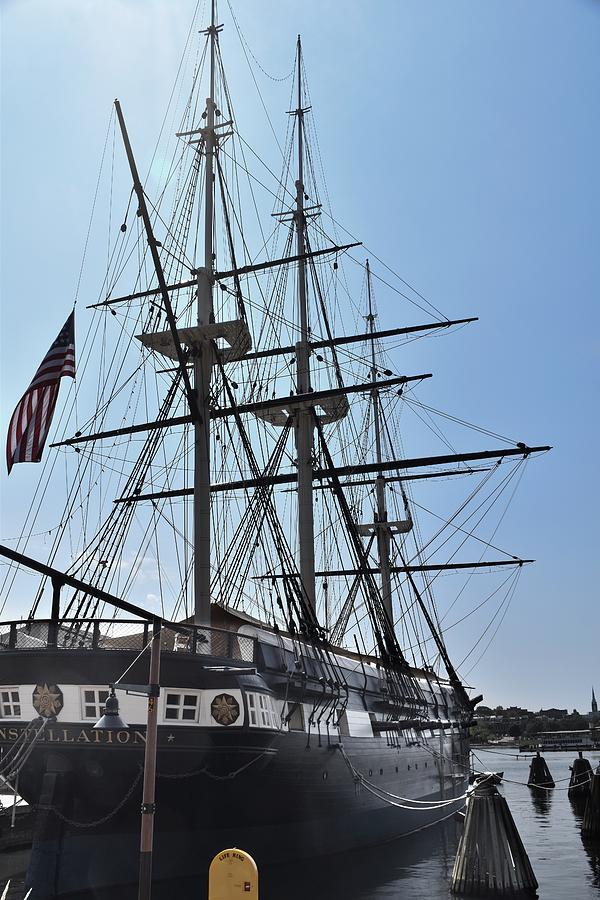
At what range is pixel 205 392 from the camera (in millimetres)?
22391

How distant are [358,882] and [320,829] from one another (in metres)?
1.53

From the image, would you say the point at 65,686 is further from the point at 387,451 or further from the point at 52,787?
the point at 387,451

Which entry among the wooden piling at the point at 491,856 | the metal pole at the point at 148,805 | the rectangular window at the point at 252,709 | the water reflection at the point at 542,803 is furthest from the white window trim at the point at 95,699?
the water reflection at the point at 542,803

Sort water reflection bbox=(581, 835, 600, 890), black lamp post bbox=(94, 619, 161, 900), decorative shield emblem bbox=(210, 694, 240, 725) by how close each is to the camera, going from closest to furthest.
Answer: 1. black lamp post bbox=(94, 619, 161, 900)
2. decorative shield emblem bbox=(210, 694, 240, 725)
3. water reflection bbox=(581, 835, 600, 890)

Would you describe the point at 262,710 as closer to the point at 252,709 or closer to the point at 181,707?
the point at 252,709

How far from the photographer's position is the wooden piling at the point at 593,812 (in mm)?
25797

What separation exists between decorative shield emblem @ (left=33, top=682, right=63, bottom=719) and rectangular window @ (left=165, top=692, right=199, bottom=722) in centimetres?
203

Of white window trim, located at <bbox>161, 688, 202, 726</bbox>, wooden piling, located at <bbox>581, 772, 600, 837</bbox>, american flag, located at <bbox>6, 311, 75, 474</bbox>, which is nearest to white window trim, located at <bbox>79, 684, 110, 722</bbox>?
white window trim, located at <bbox>161, 688, 202, 726</bbox>

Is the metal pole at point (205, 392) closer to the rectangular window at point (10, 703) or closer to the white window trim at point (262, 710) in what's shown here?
the white window trim at point (262, 710)

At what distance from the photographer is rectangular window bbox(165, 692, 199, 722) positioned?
15406mm

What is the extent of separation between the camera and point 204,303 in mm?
23281

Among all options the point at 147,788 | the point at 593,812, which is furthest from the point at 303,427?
the point at 147,788

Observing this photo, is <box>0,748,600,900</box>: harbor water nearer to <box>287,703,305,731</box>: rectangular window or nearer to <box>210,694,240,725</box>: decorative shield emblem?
<box>287,703,305,731</box>: rectangular window

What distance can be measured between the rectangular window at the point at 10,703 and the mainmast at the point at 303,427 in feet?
40.4
